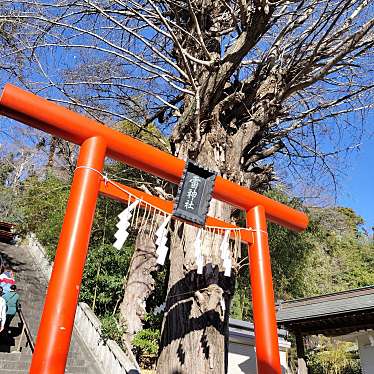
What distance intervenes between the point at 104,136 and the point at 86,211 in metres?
0.60

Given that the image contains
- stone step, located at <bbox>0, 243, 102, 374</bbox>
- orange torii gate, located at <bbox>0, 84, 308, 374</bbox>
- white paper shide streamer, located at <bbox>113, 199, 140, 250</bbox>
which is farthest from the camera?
stone step, located at <bbox>0, 243, 102, 374</bbox>

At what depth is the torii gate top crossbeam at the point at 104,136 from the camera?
2363mm

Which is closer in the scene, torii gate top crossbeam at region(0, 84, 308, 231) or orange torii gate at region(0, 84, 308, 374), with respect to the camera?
orange torii gate at region(0, 84, 308, 374)

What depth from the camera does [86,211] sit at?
92.1 inches

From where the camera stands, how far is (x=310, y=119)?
495 cm

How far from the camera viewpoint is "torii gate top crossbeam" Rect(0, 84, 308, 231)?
7.75ft

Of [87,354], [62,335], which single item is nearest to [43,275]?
[87,354]

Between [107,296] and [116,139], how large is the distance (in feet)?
29.2

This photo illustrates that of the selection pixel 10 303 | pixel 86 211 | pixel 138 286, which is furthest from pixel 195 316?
pixel 138 286

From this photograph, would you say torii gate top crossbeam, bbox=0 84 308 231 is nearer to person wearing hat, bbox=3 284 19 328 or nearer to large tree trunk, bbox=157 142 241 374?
large tree trunk, bbox=157 142 241 374

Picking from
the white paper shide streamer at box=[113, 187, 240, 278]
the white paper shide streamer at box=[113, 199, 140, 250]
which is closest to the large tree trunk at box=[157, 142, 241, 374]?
the white paper shide streamer at box=[113, 187, 240, 278]

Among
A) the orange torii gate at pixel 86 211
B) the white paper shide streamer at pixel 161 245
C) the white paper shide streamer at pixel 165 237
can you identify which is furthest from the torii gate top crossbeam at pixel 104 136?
the white paper shide streamer at pixel 161 245

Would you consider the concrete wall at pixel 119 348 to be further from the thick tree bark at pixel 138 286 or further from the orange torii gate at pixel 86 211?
the orange torii gate at pixel 86 211

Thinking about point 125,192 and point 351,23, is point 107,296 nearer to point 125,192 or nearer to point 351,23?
point 125,192
